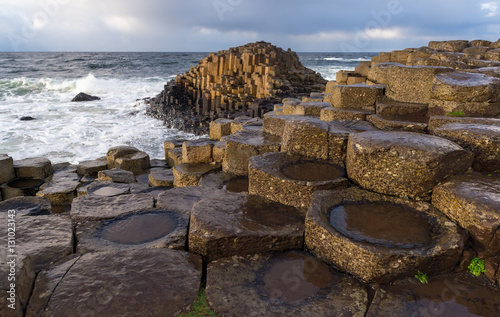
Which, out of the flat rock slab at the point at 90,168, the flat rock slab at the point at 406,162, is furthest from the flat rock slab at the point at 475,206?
the flat rock slab at the point at 90,168

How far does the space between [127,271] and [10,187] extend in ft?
21.2

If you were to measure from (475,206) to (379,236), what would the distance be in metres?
0.73

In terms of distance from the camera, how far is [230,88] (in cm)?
1872

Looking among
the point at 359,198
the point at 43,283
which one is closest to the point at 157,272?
the point at 43,283

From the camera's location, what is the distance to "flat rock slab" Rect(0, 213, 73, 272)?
2557 millimetres

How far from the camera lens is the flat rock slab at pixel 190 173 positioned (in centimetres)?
563

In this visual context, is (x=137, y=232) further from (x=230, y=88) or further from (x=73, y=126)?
(x=230, y=88)

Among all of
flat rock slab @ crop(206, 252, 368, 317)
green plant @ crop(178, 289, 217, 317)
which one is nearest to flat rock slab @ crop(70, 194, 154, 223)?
flat rock slab @ crop(206, 252, 368, 317)

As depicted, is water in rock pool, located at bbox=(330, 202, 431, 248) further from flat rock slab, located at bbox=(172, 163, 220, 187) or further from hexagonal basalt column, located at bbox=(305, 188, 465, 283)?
flat rock slab, located at bbox=(172, 163, 220, 187)

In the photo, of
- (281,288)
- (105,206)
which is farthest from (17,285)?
(281,288)

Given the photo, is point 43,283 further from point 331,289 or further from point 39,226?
point 331,289

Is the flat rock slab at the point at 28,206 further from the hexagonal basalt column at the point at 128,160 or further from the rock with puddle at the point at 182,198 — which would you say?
the hexagonal basalt column at the point at 128,160

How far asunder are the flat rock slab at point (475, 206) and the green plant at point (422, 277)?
0.48 meters

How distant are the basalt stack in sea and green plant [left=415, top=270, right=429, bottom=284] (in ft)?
39.9
